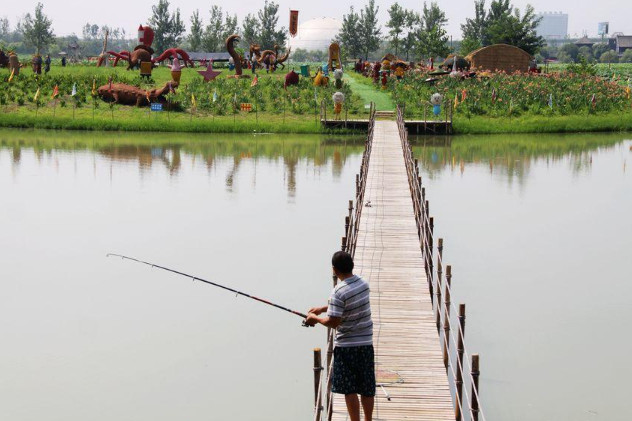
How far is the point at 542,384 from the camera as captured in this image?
1167cm

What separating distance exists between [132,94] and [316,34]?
279ft

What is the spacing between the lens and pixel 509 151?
35.1 metres

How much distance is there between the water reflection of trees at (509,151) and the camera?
3072 centimetres

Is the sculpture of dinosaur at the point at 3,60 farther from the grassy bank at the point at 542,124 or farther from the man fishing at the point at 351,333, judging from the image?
the man fishing at the point at 351,333

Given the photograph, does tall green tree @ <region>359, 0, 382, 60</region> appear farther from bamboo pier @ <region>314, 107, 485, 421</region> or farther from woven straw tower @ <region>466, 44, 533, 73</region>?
bamboo pier @ <region>314, 107, 485, 421</region>

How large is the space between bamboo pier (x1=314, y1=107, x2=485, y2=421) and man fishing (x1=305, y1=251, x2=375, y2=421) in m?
0.29

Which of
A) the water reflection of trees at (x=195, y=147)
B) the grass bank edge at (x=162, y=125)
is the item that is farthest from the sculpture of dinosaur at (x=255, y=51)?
the water reflection of trees at (x=195, y=147)

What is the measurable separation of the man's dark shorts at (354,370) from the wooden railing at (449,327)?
0.93 m

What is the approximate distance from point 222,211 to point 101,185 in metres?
5.46

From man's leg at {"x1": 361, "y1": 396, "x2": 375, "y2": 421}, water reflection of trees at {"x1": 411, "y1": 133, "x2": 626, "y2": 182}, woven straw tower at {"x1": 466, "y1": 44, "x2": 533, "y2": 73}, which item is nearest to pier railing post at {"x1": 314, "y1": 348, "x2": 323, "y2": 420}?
man's leg at {"x1": 361, "y1": 396, "x2": 375, "y2": 421}

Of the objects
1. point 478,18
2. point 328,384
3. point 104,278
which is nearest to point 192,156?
point 104,278

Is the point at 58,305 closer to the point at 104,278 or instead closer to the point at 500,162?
the point at 104,278

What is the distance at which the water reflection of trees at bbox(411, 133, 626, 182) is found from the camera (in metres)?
30.7

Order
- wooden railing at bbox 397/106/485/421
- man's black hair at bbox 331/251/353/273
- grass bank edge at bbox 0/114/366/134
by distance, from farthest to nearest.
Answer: grass bank edge at bbox 0/114/366/134
wooden railing at bbox 397/106/485/421
man's black hair at bbox 331/251/353/273
